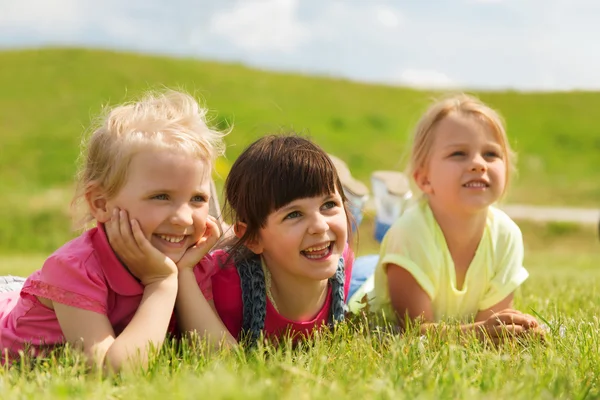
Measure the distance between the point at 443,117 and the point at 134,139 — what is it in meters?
1.75

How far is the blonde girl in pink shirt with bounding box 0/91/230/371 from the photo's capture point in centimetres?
271

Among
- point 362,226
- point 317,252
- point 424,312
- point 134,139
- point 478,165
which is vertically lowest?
point 362,226

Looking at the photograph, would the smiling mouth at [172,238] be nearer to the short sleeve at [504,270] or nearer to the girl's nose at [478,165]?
the girl's nose at [478,165]

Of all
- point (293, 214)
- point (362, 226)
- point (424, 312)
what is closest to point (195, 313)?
point (293, 214)

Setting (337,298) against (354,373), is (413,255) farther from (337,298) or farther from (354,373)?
(354,373)

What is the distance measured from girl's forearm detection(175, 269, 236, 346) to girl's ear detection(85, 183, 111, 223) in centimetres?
41

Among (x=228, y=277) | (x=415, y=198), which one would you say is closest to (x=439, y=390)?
(x=228, y=277)

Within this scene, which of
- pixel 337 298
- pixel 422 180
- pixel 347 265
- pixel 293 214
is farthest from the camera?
pixel 422 180

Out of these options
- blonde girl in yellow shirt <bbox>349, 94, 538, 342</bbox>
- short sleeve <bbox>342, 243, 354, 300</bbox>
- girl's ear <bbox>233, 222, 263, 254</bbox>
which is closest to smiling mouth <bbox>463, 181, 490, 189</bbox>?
blonde girl in yellow shirt <bbox>349, 94, 538, 342</bbox>

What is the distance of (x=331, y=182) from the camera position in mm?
3031

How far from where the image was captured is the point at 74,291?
2.70 metres

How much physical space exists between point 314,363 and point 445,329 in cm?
95

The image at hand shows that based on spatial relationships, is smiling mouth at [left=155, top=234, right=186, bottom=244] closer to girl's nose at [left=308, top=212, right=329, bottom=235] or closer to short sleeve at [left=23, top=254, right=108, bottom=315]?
short sleeve at [left=23, top=254, right=108, bottom=315]

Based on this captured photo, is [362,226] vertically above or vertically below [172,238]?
below
